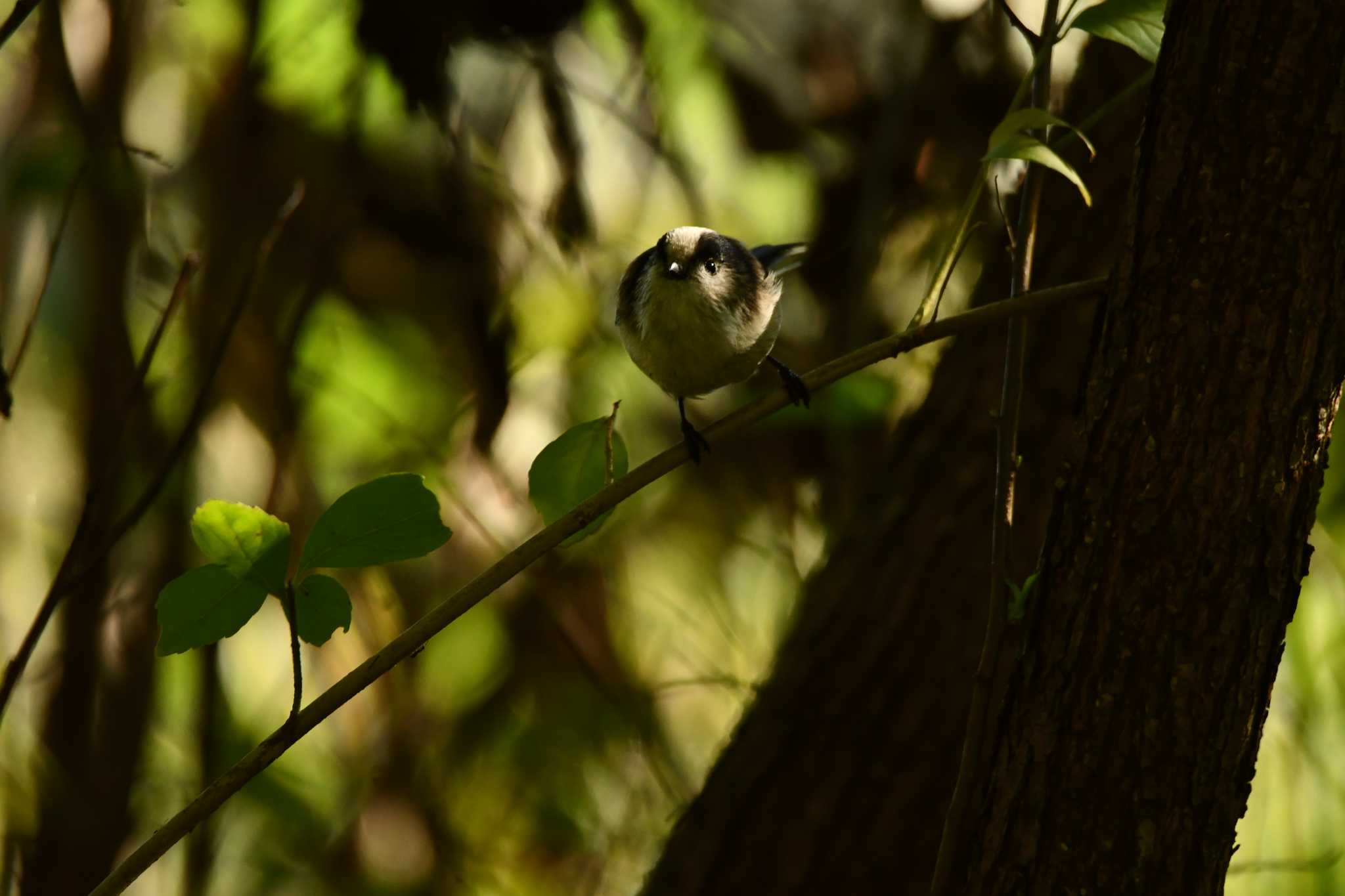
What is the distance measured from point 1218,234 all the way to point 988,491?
3.86 feet

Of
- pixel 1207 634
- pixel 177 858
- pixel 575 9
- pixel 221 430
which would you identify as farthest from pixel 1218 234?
pixel 177 858

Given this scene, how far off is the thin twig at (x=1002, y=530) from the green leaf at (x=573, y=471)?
0.41 meters

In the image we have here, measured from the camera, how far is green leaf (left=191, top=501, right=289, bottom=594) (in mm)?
1025

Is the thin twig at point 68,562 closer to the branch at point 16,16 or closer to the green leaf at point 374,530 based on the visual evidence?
the branch at point 16,16

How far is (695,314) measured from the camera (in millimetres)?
1981

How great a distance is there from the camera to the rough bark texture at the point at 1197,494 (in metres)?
1.19

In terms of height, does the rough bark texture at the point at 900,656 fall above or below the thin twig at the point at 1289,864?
above

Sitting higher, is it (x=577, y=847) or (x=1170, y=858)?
(x=577, y=847)

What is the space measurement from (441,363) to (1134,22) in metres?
2.38

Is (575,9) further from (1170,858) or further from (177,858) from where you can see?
(177,858)

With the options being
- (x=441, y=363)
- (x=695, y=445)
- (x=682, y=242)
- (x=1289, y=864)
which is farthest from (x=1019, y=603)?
(x=441, y=363)

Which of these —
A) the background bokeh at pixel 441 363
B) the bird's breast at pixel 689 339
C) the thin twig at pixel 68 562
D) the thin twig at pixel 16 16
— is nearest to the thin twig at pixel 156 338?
the thin twig at pixel 68 562

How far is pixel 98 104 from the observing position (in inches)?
117

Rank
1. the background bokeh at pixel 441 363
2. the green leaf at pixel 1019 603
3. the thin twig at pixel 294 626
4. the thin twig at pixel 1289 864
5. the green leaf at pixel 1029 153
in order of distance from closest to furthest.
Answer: the thin twig at pixel 294 626
the green leaf at pixel 1029 153
the green leaf at pixel 1019 603
the thin twig at pixel 1289 864
the background bokeh at pixel 441 363
